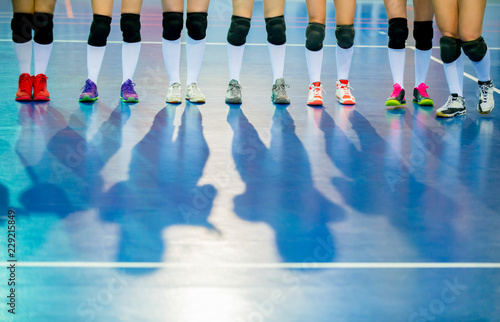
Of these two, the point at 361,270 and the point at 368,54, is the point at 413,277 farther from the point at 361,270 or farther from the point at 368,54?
the point at 368,54

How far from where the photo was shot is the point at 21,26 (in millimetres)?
4973

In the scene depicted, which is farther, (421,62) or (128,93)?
(421,62)

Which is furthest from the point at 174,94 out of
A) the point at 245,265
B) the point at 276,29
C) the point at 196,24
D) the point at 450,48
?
the point at 245,265

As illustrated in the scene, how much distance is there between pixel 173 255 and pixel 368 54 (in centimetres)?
515

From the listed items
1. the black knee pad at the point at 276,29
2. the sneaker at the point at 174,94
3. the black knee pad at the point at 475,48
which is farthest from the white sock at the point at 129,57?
the black knee pad at the point at 475,48

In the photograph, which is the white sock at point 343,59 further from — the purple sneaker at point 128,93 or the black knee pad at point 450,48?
the purple sneaker at point 128,93

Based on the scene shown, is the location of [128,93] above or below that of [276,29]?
below

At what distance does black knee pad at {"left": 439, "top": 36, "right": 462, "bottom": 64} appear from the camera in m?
4.83

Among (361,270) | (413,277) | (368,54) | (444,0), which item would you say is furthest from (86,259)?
(368,54)

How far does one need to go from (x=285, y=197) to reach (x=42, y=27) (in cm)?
270

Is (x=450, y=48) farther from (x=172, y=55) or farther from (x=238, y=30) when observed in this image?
(x=172, y=55)

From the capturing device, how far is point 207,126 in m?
4.54

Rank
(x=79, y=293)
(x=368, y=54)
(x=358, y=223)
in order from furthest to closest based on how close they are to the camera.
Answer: (x=368, y=54) < (x=358, y=223) < (x=79, y=293)

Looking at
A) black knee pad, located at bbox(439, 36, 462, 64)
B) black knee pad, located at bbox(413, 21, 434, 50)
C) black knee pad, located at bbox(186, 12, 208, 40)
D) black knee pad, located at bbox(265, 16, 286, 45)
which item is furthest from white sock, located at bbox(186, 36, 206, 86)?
black knee pad, located at bbox(439, 36, 462, 64)
